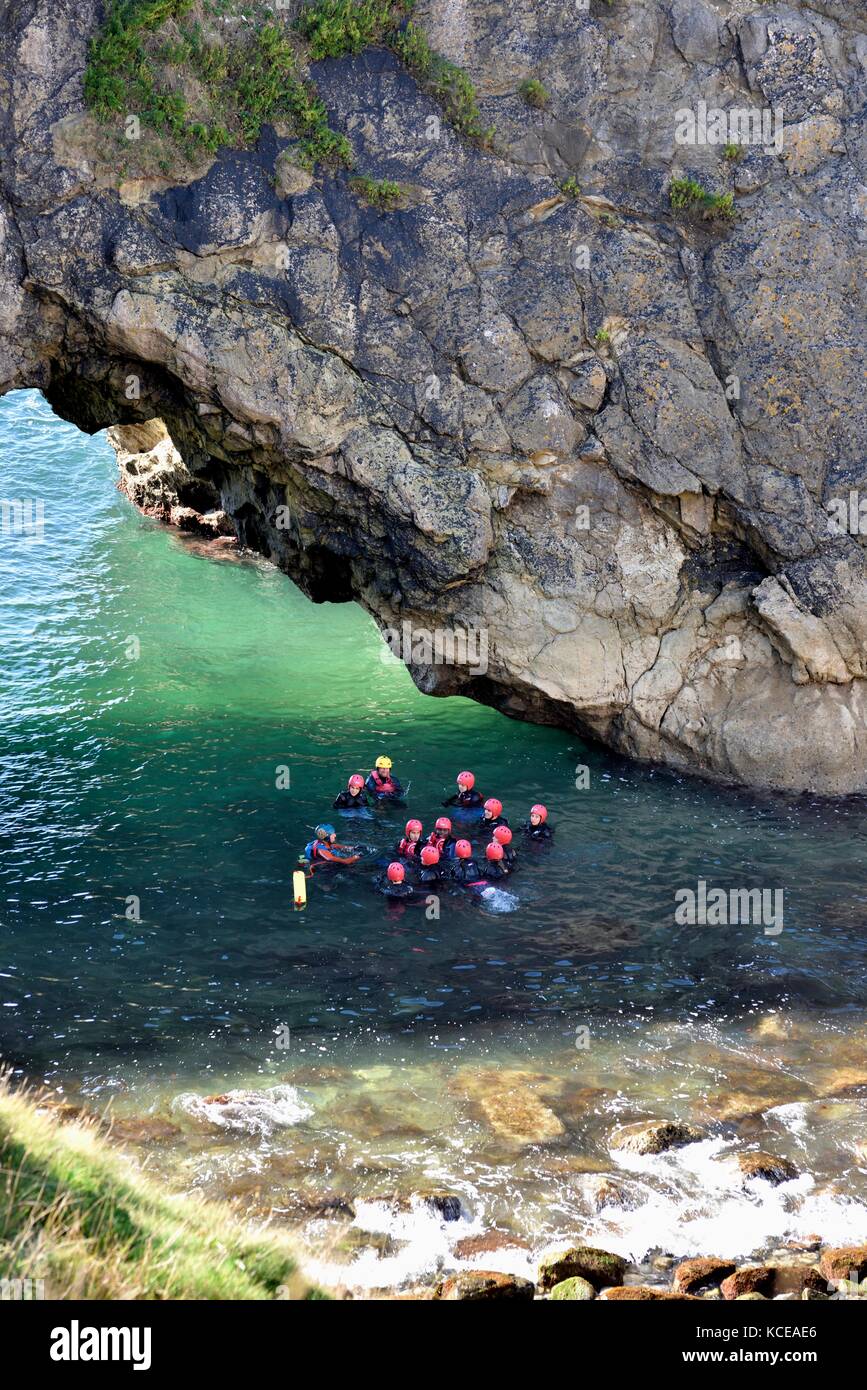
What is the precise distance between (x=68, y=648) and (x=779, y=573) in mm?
18373

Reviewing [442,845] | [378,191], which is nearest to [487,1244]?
[442,845]

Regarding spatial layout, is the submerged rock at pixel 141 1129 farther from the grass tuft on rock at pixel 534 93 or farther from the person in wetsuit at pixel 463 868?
the grass tuft on rock at pixel 534 93

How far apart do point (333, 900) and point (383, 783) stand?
3608 millimetres

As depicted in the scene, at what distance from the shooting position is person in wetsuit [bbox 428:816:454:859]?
2200 cm

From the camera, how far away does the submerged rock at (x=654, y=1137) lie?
15.0 meters

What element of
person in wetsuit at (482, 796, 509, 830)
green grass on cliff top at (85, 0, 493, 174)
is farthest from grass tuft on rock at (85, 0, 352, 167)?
person in wetsuit at (482, 796, 509, 830)

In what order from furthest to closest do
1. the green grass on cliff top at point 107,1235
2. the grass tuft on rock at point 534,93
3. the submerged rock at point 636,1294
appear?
the grass tuft on rock at point 534,93 → the submerged rock at point 636,1294 → the green grass on cliff top at point 107,1235

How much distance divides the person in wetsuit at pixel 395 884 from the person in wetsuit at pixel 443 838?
916mm

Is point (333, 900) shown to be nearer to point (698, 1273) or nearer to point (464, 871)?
point (464, 871)

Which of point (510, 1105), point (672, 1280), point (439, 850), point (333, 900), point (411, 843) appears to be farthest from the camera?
point (411, 843)

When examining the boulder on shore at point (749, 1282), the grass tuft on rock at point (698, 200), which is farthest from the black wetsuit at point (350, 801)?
the grass tuft on rock at point (698, 200)

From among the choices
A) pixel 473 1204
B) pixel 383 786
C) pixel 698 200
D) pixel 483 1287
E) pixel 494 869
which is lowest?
pixel 473 1204

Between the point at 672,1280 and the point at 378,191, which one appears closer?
the point at 672,1280

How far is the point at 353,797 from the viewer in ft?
78.5
